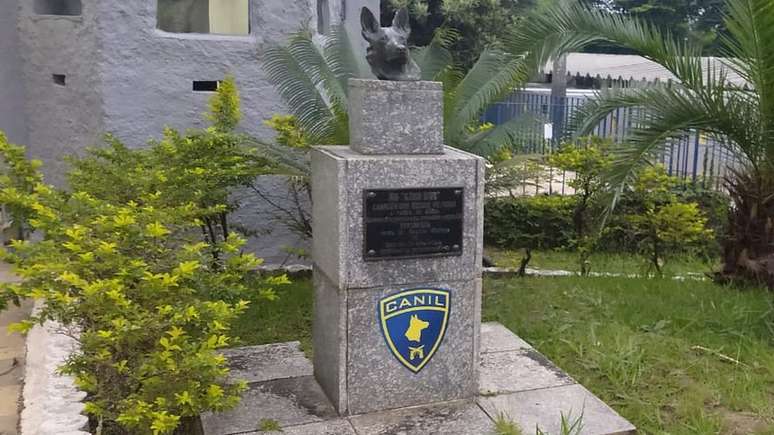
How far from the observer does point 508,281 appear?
24.1 ft

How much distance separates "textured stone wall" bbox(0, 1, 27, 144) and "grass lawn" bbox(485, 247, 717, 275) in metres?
5.48

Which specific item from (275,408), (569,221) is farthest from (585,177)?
(275,408)

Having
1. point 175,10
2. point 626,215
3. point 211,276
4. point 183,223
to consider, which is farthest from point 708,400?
point 175,10

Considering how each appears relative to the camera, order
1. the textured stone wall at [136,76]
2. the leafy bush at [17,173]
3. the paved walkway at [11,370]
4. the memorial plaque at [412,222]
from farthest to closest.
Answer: the textured stone wall at [136,76]
the leafy bush at [17,173]
the memorial plaque at [412,222]
the paved walkway at [11,370]

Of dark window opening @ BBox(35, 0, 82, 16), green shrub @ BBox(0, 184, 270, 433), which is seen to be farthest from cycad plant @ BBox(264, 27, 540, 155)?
green shrub @ BBox(0, 184, 270, 433)

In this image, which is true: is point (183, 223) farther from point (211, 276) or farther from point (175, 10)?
point (175, 10)

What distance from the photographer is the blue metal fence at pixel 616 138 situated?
6672mm

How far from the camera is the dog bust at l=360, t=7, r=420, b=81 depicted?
3.93 metres

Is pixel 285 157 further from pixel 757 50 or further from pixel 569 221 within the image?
pixel 569 221

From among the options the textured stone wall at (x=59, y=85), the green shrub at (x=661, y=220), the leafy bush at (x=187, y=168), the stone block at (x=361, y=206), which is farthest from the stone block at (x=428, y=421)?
the textured stone wall at (x=59, y=85)

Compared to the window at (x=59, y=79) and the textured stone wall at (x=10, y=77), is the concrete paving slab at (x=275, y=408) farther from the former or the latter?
the textured stone wall at (x=10, y=77)

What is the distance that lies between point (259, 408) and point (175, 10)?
458 centimetres

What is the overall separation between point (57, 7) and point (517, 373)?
19.9ft

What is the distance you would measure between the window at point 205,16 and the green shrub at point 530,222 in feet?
12.0
